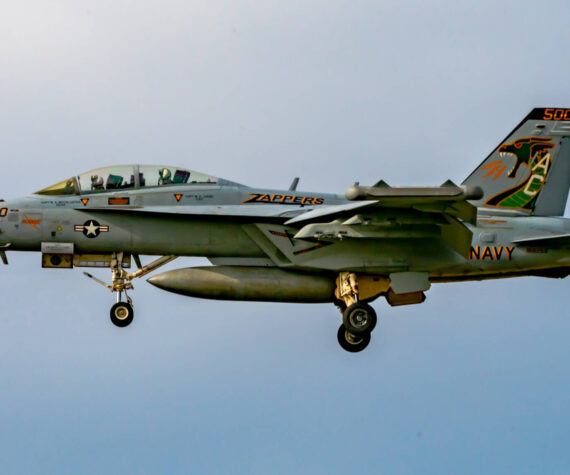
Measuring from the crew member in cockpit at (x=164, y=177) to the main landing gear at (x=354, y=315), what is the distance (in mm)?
3795

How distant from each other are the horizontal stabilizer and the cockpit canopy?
6147mm

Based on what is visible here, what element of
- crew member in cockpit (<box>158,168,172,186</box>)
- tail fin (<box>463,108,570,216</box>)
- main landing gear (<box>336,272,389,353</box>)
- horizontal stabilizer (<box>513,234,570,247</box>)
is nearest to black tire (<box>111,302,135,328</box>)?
crew member in cockpit (<box>158,168,172,186</box>)

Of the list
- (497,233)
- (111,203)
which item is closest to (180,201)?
(111,203)

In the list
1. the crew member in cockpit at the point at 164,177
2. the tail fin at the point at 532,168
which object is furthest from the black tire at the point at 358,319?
the crew member in cockpit at the point at 164,177

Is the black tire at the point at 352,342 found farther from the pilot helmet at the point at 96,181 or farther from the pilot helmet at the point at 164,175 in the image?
the pilot helmet at the point at 96,181

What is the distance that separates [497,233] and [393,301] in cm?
243

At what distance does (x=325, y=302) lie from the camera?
19.1 meters

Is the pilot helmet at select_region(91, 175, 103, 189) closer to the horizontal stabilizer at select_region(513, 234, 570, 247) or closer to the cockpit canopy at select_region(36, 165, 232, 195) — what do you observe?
the cockpit canopy at select_region(36, 165, 232, 195)

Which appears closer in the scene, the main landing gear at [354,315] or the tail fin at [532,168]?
the main landing gear at [354,315]

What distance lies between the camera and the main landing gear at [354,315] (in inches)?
727

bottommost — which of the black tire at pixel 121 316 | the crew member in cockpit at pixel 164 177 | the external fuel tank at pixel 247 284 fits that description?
the black tire at pixel 121 316

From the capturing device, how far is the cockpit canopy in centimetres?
1870

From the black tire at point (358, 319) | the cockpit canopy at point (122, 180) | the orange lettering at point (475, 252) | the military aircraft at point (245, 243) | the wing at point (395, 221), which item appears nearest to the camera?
the wing at point (395, 221)

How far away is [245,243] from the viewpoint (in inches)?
734
